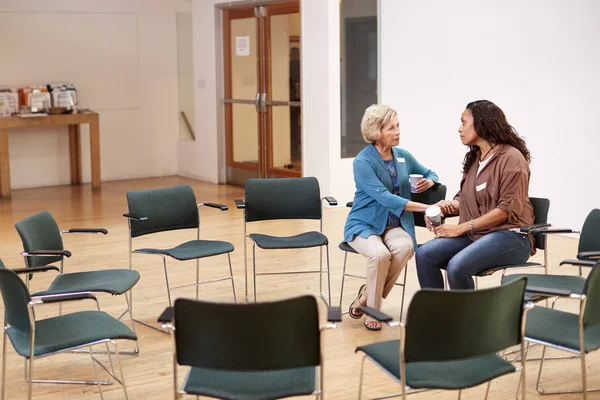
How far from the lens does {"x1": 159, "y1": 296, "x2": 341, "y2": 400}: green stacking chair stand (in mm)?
3045

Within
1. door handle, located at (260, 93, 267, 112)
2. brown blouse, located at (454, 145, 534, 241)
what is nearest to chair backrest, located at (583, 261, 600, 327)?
brown blouse, located at (454, 145, 534, 241)

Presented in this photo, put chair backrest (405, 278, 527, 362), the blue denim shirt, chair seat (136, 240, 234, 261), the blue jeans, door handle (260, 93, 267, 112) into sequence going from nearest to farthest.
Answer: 1. chair backrest (405, 278, 527, 362)
2. the blue jeans
3. the blue denim shirt
4. chair seat (136, 240, 234, 261)
5. door handle (260, 93, 267, 112)

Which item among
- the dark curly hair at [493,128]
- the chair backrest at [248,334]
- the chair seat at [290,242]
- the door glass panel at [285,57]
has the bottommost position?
the chair seat at [290,242]

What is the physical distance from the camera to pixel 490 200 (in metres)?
4.96

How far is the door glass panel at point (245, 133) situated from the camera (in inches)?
439

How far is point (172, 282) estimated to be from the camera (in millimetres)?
6598

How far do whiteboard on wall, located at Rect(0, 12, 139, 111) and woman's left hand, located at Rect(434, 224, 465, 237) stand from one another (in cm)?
785

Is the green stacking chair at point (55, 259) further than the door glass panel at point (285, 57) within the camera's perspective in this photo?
No

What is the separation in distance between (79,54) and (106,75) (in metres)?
0.47

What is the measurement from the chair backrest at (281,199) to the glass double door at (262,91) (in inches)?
168

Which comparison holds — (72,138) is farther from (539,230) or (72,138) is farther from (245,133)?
(539,230)

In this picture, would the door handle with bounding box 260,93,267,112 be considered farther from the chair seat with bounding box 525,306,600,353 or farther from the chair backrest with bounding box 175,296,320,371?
the chair backrest with bounding box 175,296,320,371

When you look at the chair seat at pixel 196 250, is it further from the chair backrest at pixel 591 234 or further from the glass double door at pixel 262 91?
the glass double door at pixel 262 91

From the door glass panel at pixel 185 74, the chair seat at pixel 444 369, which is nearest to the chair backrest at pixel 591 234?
the chair seat at pixel 444 369
